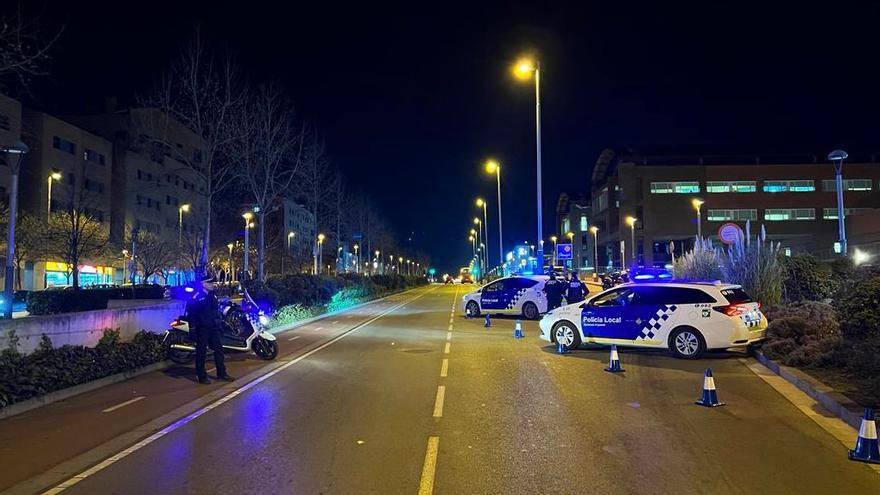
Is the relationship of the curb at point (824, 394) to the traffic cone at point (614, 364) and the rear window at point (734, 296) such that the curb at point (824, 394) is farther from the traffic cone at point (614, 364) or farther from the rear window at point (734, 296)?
the traffic cone at point (614, 364)

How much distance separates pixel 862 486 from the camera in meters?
5.63

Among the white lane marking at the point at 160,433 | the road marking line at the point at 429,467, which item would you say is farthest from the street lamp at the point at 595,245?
the road marking line at the point at 429,467

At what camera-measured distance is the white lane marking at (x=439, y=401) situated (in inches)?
335

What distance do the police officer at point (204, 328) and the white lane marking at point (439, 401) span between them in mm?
3805

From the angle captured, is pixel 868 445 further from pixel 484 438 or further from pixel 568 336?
pixel 568 336

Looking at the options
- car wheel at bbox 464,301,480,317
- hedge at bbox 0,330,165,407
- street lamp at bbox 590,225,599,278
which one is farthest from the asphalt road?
street lamp at bbox 590,225,599,278

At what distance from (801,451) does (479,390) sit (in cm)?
458

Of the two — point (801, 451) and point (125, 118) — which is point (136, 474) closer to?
point (801, 451)

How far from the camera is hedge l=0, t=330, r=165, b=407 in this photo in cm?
899

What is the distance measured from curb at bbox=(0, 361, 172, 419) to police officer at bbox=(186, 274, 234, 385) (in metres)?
1.44

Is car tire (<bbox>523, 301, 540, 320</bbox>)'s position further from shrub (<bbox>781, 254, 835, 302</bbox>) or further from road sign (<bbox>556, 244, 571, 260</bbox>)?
shrub (<bbox>781, 254, 835, 302</bbox>)

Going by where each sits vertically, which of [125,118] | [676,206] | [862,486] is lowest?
[862,486]

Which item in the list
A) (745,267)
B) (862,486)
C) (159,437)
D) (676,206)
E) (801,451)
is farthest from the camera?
(676,206)

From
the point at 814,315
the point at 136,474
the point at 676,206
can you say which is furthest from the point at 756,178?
the point at 136,474
